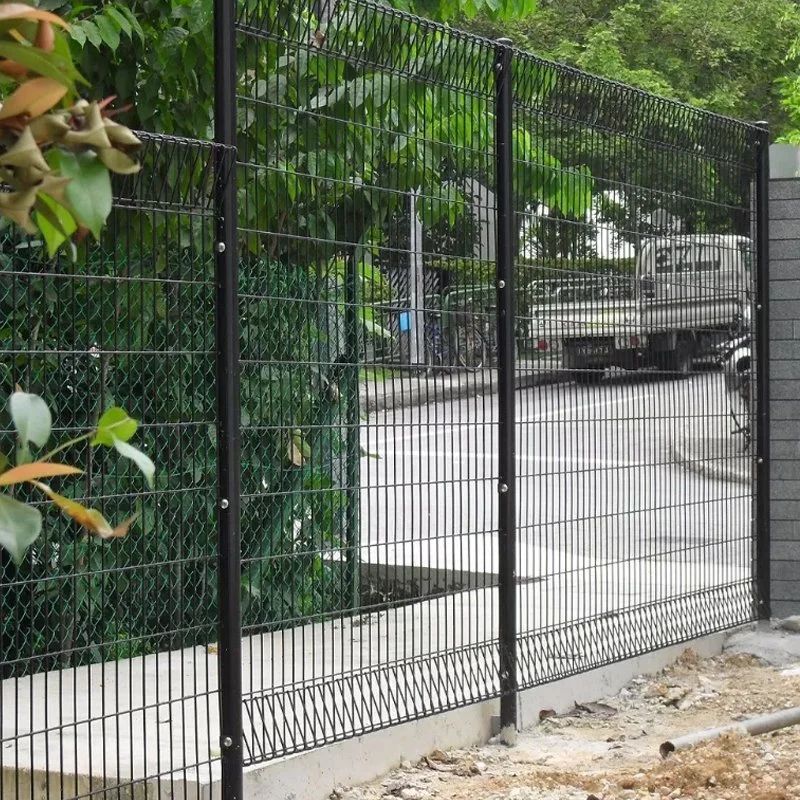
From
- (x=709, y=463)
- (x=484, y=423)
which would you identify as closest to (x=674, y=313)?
(x=709, y=463)

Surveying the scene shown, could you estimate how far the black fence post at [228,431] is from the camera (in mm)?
4344

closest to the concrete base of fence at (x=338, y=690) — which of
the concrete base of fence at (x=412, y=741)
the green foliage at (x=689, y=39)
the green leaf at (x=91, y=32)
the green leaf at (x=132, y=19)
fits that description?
the concrete base of fence at (x=412, y=741)

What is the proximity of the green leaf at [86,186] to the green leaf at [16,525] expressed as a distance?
0.23m

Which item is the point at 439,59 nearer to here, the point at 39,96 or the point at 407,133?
the point at 407,133

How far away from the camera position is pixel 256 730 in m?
4.64

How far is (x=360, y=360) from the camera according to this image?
5004mm

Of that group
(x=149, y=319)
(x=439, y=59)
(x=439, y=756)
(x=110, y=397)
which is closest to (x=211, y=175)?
(x=149, y=319)

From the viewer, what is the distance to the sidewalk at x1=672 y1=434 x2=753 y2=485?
7.05 metres

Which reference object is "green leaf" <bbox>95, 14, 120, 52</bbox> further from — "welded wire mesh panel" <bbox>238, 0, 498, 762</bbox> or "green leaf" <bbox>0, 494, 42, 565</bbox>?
"green leaf" <bbox>0, 494, 42, 565</bbox>

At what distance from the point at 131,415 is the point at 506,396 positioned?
68.3 inches

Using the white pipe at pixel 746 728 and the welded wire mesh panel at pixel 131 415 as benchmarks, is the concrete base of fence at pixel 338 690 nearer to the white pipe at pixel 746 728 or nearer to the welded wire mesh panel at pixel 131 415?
the welded wire mesh panel at pixel 131 415

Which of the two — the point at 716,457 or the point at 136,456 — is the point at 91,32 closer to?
→ the point at 716,457

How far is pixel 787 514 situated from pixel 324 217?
13.5ft

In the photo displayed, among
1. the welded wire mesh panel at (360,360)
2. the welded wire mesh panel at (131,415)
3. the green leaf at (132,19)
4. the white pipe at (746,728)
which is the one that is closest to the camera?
the welded wire mesh panel at (131,415)
